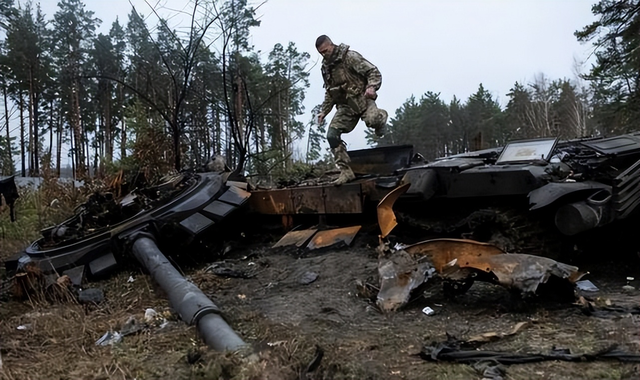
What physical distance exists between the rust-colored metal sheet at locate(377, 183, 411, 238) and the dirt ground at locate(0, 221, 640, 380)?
0.33 meters

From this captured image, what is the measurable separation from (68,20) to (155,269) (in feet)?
116

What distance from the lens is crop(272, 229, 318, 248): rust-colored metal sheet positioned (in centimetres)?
720

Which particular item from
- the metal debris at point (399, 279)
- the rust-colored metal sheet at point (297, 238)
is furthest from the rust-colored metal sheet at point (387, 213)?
the rust-colored metal sheet at point (297, 238)

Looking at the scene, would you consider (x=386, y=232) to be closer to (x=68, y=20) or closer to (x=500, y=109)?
(x=68, y=20)

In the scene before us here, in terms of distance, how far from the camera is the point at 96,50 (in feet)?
112

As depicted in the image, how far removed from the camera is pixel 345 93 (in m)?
7.34

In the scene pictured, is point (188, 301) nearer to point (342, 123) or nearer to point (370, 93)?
point (370, 93)

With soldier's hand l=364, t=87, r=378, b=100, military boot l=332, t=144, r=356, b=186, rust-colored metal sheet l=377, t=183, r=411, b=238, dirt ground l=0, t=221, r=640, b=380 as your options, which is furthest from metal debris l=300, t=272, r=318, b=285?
soldier's hand l=364, t=87, r=378, b=100

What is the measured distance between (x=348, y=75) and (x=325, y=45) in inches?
18.6

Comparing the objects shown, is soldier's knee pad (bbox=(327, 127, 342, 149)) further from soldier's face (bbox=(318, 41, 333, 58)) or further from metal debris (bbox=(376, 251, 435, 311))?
metal debris (bbox=(376, 251, 435, 311))

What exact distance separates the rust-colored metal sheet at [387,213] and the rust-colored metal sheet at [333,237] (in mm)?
753

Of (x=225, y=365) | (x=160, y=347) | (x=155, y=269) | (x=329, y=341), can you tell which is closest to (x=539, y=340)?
(x=329, y=341)

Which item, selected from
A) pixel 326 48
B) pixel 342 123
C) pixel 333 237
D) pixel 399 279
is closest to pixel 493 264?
pixel 399 279

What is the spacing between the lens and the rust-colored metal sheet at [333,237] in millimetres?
6859
